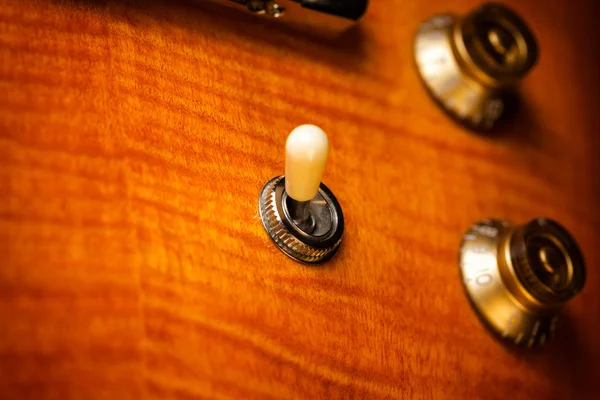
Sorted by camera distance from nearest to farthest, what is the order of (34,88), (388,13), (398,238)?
(34,88), (398,238), (388,13)

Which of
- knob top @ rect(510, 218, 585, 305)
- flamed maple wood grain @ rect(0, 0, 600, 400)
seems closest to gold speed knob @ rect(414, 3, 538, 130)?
flamed maple wood grain @ rect(0, 0, 600, 400)

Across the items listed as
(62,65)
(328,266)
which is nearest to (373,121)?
(328,266)

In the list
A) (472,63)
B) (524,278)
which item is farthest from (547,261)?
(472,63)

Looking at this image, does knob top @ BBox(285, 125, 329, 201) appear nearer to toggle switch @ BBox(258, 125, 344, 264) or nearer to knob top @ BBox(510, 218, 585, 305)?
toggle switch @ BBox(258, 125, 344, 264)

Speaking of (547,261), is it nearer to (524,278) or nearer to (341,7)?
(524,278)

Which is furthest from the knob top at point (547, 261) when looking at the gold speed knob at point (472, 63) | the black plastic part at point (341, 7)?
the black plastic part at point (341, 7)

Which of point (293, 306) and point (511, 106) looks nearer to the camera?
point (293, 306)

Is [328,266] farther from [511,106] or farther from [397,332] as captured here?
[511,106]

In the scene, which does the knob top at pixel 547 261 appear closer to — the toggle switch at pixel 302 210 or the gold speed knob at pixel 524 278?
the gold speed knob at pixel 524 278
